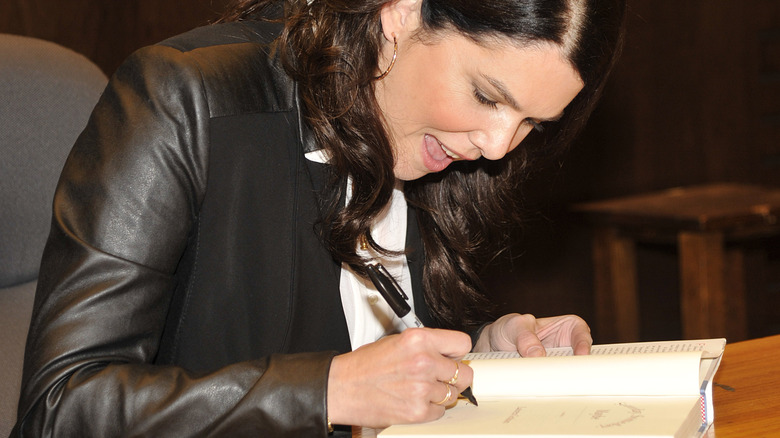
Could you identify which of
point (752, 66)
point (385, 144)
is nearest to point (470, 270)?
point (385, 144)

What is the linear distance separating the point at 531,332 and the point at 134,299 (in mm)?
632

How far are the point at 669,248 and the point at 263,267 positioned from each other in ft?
10.1

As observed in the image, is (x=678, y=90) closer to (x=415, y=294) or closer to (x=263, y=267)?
(x=415, y=294)

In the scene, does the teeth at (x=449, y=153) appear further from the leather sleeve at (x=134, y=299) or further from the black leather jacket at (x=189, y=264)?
the leather sleeve at (x=134, y=299)

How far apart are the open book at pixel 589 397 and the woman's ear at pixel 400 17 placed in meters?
0.50

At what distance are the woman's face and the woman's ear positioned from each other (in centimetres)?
2

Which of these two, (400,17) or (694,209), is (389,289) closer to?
(400,17)

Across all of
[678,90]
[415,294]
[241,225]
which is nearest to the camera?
[241,225]

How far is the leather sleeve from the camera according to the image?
3.61 ft

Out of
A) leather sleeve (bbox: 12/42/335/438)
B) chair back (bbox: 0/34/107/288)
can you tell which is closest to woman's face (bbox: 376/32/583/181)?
leather sleeve (bbox: 12/42/335/438)

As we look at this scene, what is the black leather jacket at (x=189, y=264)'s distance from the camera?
1105 mm

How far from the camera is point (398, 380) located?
3.52 ft

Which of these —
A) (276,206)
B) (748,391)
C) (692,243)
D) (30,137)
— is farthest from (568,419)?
(692,243)

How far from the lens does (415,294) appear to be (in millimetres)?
1708
